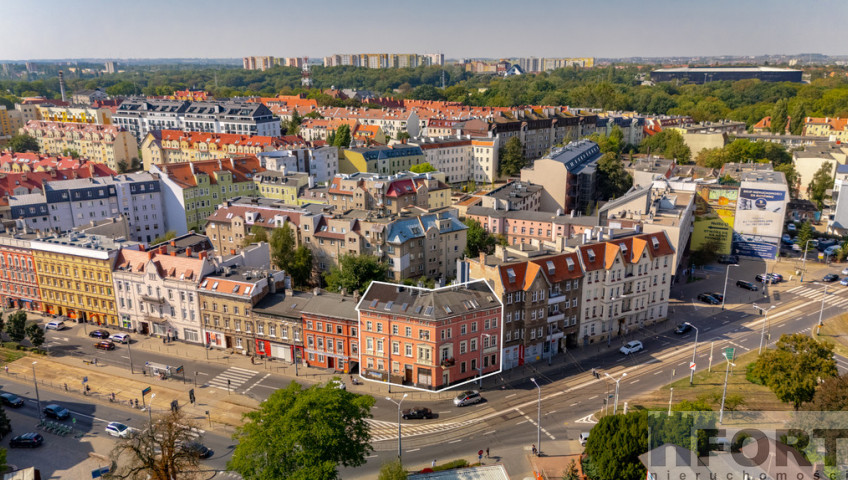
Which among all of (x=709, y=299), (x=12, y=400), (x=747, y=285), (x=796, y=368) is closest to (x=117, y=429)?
(x=12, y=400)

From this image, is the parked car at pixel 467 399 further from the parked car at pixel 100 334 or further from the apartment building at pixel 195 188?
the apartment building at pixel 195 188

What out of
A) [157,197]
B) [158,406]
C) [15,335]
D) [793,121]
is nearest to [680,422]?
[158,406]

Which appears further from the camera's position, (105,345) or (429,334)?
(105,345)

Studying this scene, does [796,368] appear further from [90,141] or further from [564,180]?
[90,141]

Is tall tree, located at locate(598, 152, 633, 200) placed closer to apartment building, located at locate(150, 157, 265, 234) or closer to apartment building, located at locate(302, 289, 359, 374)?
apartment building, located at locate(150, 157, 265, 234)

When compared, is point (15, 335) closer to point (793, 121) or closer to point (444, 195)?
point (444, 195)

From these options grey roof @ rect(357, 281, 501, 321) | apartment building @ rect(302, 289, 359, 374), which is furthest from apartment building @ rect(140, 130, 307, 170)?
grey roof @ rect(357, 281, 501, 321)
